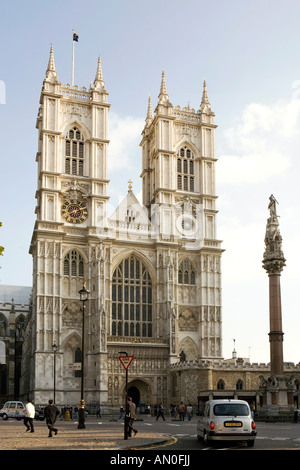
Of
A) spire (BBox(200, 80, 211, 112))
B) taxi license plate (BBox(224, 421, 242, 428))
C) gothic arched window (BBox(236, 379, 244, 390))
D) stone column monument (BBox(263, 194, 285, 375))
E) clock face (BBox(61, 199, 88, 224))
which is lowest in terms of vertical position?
gothic arched window (BBox(236, 379, 244, 390))

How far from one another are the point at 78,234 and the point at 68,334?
32.4 ft

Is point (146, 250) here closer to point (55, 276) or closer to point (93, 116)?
point (55, 276)

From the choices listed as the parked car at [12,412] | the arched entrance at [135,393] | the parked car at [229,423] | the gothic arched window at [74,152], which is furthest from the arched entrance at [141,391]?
the parked car at [229,423]

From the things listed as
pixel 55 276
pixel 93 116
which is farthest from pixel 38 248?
pixel 93 116

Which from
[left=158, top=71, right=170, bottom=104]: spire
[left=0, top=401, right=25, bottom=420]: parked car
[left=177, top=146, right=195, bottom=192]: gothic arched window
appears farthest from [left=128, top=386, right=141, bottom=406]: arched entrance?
[left=158, top=71, right=170, bottom=104]: spire

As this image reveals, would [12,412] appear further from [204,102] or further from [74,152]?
[204,102]

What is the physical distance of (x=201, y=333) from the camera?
6688 cm

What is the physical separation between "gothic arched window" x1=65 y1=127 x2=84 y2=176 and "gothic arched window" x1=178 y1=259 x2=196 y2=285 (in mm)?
14306

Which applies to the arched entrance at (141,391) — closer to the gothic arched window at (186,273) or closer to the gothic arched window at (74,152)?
the gothic arched window at (186,273)

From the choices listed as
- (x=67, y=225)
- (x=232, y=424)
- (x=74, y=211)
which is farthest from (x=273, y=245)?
(x=74, y=211)

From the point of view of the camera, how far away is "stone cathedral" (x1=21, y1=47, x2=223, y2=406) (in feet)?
202

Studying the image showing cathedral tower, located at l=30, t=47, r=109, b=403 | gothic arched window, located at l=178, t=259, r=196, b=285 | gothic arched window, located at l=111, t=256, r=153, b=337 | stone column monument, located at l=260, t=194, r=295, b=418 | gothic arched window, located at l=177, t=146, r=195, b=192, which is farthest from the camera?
gothic arched window, located at l=177, t=146, r=195, b=192

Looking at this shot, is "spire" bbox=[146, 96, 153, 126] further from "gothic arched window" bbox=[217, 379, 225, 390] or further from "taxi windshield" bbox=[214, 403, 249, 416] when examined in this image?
"taxi windshield" bbox=[214, 403, 249, 416]

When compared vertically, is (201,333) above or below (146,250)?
below
